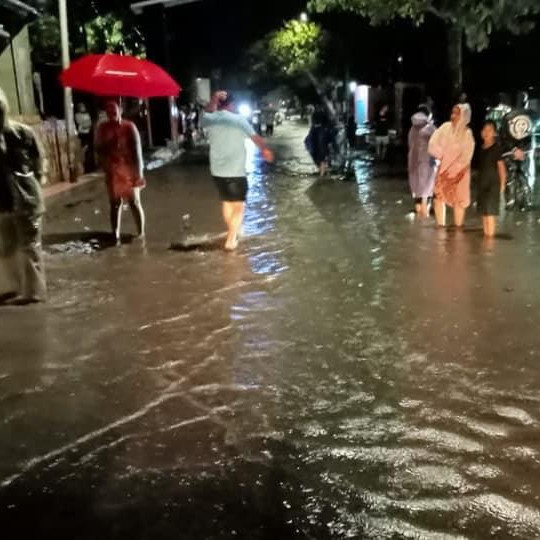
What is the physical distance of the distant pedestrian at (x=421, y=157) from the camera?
11.4 m

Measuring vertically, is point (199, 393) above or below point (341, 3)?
below

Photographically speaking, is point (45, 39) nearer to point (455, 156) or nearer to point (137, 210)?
point (137, 210)

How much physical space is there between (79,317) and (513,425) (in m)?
4.02

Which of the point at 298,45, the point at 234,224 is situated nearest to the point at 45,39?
the point at 234,224

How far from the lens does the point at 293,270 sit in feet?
29.0

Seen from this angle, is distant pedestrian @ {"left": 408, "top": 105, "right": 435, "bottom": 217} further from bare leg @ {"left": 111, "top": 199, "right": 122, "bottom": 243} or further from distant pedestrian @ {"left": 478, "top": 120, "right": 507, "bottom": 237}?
bare leg @ {"left": 111, "top": 199, "right": 122, "bottom": 243}

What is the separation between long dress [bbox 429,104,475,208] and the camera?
33.4 ft

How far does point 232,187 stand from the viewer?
31.2ft

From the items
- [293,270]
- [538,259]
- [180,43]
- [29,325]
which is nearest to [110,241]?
[293,270]

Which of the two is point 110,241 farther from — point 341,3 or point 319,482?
point 341,3

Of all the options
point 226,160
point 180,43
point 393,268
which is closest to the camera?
point 393,268

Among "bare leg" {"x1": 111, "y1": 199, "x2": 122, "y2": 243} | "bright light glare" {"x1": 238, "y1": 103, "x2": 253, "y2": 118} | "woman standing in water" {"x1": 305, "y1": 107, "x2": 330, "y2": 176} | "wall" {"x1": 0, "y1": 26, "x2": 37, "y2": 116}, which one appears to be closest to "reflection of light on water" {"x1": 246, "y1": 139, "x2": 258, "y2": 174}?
"bright light glare" {"x1": 238, "y1": 103, "x2": 253, "y2": 118}

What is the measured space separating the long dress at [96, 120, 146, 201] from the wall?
7649 mm

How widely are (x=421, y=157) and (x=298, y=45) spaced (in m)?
37.1
